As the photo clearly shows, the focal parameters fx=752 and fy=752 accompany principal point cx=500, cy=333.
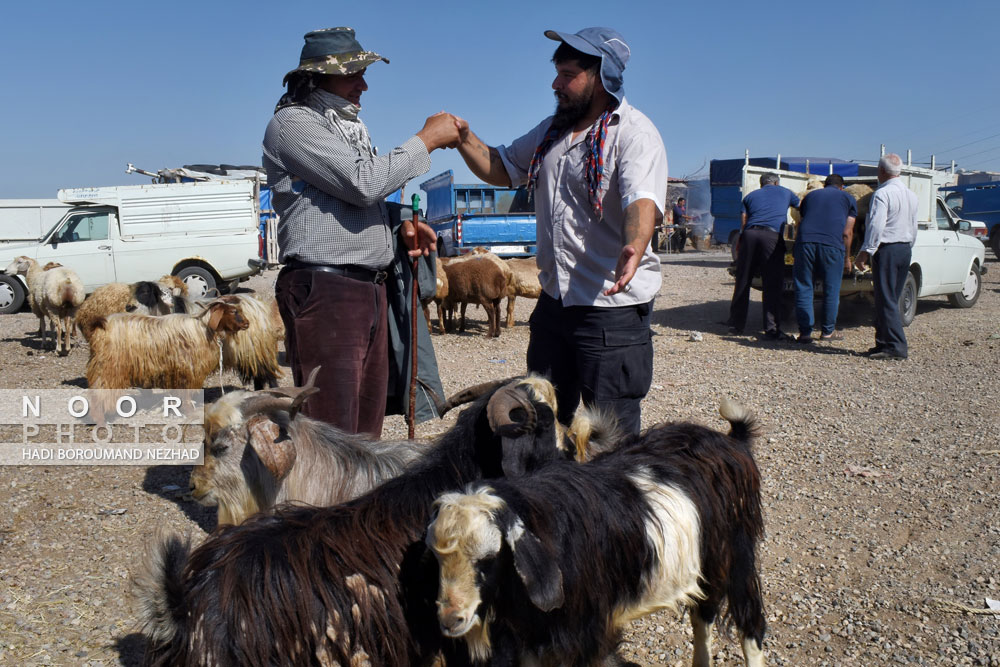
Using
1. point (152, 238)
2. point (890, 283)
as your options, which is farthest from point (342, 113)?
point (152, 238)

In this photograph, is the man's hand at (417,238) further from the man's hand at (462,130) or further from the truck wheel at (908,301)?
the truck wheel at (908,301)

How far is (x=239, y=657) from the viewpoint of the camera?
1.91 m

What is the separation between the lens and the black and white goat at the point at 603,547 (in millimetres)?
1922

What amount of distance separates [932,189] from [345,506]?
1406 centimetres

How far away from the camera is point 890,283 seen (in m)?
8.91

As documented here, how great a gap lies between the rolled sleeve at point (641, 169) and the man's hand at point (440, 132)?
0.83 meters

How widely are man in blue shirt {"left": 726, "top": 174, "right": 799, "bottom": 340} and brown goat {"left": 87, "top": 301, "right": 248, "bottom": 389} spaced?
7353 millimetres

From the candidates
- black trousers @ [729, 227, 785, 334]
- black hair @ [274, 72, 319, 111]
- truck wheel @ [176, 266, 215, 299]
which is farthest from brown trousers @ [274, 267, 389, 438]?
truck wheel @ [176, 266, 215, 299]

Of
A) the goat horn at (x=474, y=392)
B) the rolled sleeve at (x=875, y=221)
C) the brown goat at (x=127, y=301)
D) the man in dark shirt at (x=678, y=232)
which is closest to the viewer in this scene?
the goat horn at (x=474, y=392)

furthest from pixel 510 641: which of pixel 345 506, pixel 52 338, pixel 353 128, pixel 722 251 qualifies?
pixel 722 251

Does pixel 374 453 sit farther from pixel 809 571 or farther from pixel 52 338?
pixel 52 338

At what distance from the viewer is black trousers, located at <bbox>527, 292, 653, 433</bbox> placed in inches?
119

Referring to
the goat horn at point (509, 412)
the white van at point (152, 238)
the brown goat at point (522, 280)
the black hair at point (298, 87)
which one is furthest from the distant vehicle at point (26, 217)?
the goat horn at point (509, 412)

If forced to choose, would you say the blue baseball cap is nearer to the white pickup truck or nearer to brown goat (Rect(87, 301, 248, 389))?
brown goat (Rect(87, 301, 248, 389))
